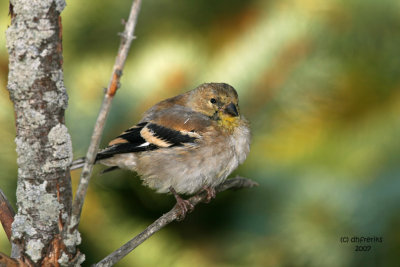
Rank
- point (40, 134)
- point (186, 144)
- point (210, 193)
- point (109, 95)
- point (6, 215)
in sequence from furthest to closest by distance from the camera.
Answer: point (186, 144)
point (210, 193)
point (6, 215)
point (40, 134)
point (109, 95)

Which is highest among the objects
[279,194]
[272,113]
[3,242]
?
[272,113]

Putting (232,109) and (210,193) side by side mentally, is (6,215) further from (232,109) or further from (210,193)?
(232,109)

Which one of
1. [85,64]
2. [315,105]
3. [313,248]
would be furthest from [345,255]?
[85,64]

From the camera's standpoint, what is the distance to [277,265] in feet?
5.57

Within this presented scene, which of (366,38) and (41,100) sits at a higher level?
(366,38)

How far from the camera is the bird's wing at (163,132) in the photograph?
1.67m

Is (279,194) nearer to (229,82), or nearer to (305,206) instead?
(305,206)

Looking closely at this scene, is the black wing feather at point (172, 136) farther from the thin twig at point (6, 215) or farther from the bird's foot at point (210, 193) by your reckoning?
the thin twig at point (6, 215)

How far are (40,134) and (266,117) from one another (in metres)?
1.16

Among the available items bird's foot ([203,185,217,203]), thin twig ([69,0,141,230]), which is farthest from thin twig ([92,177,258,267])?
thin twig ([69,0,141,230])

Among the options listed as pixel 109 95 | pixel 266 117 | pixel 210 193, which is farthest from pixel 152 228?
pixel 266 117

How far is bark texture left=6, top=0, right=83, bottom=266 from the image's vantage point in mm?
707

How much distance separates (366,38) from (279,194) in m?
Answer: 0.60

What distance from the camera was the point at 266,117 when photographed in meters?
1.81
